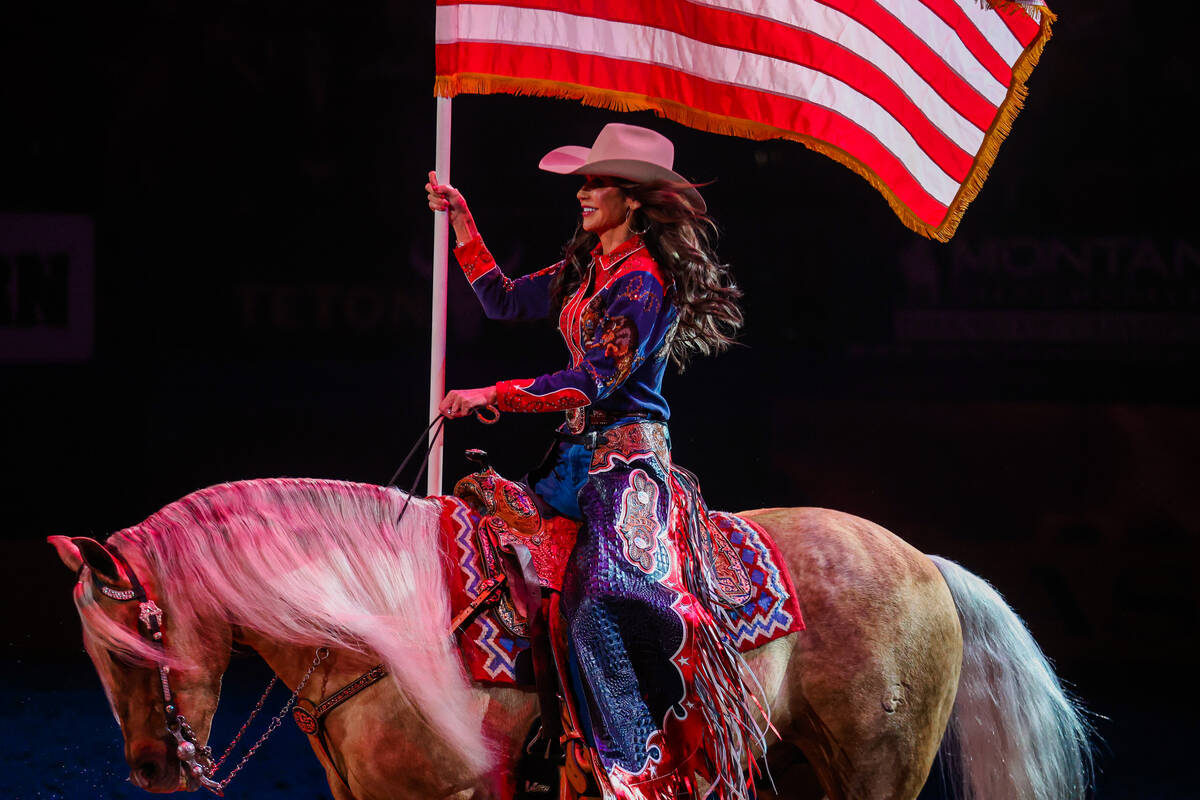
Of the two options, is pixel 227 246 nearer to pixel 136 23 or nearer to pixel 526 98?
pixel 136 23

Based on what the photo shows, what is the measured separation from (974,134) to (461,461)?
295cm

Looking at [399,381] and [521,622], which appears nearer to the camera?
[521,622]

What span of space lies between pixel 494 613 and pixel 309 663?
1.40ft

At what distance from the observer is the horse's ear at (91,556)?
2.20 metres

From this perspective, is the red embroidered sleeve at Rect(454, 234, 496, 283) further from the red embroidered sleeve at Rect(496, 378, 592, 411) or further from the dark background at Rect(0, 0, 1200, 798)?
the dark background at Rect(0, 0, 1200, 798)

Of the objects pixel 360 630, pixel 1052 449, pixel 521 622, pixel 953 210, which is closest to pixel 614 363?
pixel 521 622

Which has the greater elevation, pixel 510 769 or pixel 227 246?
pixel 227 246

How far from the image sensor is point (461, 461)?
556 cm

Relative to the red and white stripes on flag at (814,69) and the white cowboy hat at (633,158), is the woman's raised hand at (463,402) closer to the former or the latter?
the white cowboy hat at (633,158)

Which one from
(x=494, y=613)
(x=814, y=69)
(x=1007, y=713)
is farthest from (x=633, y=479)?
(x=814, y=69)

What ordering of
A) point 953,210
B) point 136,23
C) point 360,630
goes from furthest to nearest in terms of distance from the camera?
1. point 136,23
2. point 953,210
3. point 360,630

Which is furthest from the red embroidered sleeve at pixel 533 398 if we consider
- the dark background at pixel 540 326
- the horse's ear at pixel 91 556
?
the dark background at pixel 540 326

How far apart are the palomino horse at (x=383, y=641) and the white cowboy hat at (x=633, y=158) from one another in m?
0.89

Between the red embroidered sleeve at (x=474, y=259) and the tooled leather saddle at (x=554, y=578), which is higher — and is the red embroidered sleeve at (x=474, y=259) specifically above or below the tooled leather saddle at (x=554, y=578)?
above
